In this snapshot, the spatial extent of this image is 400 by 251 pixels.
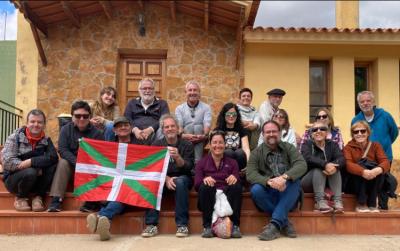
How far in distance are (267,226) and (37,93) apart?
617 cm

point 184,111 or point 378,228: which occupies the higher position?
point 184,111

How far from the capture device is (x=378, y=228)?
5402 millimetres

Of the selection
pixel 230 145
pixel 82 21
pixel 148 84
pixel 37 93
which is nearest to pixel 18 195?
pixel 148 84

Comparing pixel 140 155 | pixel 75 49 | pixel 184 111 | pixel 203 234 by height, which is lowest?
pixel 203 234

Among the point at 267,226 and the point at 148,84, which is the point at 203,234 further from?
the point at 148,84

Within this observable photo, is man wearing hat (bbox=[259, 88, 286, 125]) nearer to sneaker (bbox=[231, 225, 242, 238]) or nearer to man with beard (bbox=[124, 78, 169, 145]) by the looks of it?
man with beard (bbox=[124, 78, 169, 145])

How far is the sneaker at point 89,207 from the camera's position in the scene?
5.35 metres

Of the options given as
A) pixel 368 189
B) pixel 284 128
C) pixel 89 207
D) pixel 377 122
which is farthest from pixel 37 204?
pixel 377 122

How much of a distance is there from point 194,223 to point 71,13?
5.51m

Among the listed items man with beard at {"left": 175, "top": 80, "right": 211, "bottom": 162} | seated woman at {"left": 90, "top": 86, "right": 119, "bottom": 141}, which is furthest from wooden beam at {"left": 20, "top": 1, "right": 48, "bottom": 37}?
man with beard at {"left": 175, "top": 80, "right": 211, "bottom": 162}

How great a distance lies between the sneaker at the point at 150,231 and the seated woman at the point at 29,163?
133 cm

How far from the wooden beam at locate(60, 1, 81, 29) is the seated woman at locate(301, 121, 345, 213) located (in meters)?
5.49

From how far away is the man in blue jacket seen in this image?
6059 mm

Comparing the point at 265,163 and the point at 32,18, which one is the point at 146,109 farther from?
the point at 32,18
